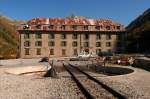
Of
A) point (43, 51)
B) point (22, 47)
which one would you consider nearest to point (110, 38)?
point (43, 51)

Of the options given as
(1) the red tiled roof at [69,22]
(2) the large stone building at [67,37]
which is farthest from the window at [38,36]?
(1) the red tiled roof at [69,22]

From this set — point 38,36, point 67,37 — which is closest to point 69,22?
point 67,37

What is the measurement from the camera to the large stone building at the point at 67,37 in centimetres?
7844

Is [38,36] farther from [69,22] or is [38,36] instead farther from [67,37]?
[69,22]

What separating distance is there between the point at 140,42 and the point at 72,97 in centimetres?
8491

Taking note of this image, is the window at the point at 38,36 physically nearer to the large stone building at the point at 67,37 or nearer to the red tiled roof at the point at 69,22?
the large stone building at the point at 67,37

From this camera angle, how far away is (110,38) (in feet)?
273

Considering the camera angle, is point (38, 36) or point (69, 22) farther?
point (69, 22)

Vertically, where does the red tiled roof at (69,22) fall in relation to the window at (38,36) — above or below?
above

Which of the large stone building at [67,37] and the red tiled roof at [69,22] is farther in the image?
the red tiled roof at [69,22]

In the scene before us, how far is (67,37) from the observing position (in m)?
80.9

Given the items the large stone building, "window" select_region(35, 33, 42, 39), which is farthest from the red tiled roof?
"window" select_region(35, 33, 42, 39)

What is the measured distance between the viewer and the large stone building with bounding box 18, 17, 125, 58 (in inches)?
3088

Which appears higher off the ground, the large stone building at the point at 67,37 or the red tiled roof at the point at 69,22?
the red tiled roof at the point at 69,22
